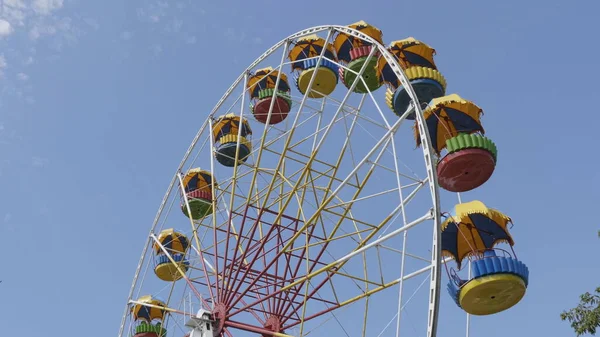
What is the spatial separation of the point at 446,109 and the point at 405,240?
2.72 metres

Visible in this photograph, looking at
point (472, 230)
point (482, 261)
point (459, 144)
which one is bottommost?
point (482, 261)

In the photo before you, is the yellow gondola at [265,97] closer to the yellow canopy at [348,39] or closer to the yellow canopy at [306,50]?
the yellow canopy at [306,50]

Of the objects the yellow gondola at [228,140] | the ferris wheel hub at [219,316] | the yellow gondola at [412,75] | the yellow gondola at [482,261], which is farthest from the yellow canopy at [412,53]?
the ferris wheel hub at [219,316]

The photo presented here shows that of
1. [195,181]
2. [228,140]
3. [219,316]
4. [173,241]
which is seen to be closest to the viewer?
[219,316]

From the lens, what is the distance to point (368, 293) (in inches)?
582

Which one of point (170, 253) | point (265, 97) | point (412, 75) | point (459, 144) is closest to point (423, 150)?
point (459, 144)

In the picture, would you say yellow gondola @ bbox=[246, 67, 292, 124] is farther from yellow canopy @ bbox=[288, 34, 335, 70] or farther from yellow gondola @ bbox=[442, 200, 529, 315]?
yellow gondola @ bbox=[442, 200, 529, 315]

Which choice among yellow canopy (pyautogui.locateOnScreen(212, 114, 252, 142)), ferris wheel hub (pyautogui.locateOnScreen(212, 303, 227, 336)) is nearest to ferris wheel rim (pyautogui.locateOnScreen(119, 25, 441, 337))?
yellow canopy (pyautogui.locateOnScreen(212, 114, 252, 142))

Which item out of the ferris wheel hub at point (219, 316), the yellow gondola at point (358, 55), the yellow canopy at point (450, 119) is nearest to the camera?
the yellow canopy at point (450, 119)

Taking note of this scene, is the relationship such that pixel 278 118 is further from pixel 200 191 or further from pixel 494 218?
pixel 494 218

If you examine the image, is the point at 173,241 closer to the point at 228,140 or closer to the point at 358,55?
the point at 228,140

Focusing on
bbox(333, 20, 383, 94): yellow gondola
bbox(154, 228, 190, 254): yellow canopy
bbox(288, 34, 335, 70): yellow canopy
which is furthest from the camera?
bbox(154, 228, 190, 254): yellow canopy

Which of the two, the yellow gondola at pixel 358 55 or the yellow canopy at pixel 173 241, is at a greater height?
the yellow gondola at pixel 358 55

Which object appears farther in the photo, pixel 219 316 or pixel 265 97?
pixel 265 97
